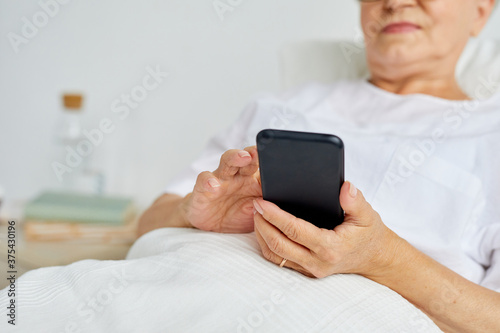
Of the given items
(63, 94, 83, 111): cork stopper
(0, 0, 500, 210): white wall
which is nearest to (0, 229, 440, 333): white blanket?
(63, 94, 83, 111): cork stopper

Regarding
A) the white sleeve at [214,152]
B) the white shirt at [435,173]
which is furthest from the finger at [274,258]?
the white sleeve at [214,152]

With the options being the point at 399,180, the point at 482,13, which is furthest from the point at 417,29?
the point at 399,180

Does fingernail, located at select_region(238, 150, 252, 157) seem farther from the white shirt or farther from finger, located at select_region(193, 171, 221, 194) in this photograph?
the white shirt

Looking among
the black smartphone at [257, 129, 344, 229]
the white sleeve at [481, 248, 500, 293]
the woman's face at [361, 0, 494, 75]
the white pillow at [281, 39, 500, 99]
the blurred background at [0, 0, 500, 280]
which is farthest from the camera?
the blurred background at [0, 0, 500, 280]

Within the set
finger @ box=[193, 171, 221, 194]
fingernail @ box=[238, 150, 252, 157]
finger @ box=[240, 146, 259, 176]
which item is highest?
fingernail @ box=[238, 150, 252, 157]

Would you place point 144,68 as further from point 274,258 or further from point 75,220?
point 274,258

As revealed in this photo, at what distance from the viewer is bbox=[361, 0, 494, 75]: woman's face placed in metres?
1.13

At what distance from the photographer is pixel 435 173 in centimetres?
101

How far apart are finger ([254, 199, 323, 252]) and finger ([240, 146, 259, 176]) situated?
0.08m

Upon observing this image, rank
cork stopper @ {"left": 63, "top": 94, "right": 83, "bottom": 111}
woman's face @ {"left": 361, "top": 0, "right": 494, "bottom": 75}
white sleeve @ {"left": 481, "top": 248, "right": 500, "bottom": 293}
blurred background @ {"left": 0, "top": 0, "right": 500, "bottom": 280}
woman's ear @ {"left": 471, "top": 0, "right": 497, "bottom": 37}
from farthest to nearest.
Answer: blurred background @ {"left": 0, "top": 0, "right": 500, "bottom": 280} < cork stopper @ {"left": 63, "top": 94, "right": 83, "bottom": 111} < woman's ear @ {"left": 471, "top": 0, "right": 497, "bottom": 37} < woman's face @ {"left": 361, "top": 0, "right": 494, "bottom": 75} < white sleeve @ {"left": 481, "top": 248, "right": 500, "bottom": 293}

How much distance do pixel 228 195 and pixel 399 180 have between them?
328 mm

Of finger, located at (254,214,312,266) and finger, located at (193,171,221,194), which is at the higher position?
finger, located at (193,171,221,194)

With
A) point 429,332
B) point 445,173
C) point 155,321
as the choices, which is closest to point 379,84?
point 445,173

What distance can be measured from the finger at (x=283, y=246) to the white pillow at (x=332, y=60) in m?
0.73
